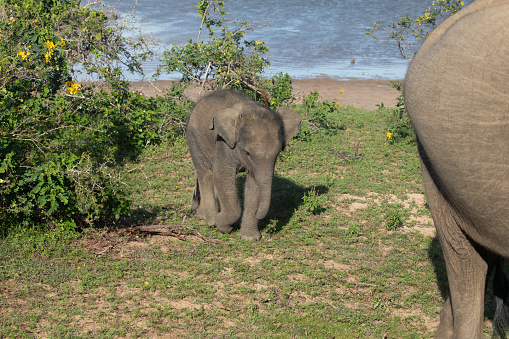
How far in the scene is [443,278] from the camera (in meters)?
5.09

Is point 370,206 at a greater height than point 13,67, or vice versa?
point 13,67

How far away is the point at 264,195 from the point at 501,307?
2500 mm

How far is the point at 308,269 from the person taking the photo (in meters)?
5.25

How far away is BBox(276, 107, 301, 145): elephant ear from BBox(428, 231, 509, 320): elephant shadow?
1.77 metres

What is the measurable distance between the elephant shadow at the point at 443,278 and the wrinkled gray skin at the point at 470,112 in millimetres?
1925

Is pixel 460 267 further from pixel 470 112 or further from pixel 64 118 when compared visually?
pixel 64 118

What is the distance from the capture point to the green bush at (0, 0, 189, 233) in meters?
5.32

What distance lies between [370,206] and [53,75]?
473 cm

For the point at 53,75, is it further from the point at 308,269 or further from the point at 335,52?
the point at 335,52

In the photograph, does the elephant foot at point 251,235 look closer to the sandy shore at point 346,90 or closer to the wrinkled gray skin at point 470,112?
the wrinkled gray skin at point 470,112

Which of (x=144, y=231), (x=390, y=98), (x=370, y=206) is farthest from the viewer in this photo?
(x=390, y=98)

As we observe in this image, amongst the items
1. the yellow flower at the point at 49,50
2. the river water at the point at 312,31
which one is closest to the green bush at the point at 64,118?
the yellow flower at the point at 49,50

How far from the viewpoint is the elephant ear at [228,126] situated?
231 inches

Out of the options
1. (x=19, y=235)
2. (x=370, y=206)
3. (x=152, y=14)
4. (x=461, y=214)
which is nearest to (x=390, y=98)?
(x=370, y=206)
